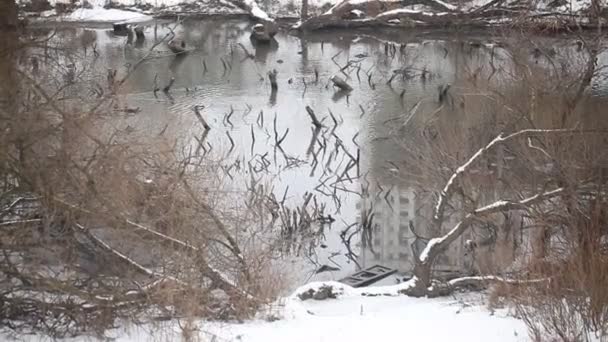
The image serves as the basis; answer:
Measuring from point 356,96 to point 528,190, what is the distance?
9.00 meters

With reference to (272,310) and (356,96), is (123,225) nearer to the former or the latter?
(272,310)

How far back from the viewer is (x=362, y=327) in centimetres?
571

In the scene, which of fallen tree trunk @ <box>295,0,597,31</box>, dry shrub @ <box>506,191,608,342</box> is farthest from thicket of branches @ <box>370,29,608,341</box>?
fallen tree trunk @ <box>295,0,597,31</box>

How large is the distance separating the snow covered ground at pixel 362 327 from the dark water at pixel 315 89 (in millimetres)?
1961

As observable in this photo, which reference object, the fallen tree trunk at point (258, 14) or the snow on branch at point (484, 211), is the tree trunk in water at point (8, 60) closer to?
the snow on branch at point (484, 211)

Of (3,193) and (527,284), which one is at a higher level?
(3,193)

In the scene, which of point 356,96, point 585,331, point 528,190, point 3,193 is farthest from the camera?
point 356,96

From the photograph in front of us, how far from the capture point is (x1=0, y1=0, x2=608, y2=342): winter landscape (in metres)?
5.48

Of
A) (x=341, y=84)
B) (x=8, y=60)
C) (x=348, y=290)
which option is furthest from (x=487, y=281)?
(x=341, y=84)

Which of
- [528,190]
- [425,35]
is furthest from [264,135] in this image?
[425,35]

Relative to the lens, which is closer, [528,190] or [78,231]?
[78,231]

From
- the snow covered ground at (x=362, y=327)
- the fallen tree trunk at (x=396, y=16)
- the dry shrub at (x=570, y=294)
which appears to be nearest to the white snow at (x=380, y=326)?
the snow covered ground at (x=362, y=327)

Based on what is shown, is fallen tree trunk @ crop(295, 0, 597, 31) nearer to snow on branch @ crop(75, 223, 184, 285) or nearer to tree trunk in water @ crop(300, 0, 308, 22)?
tree trunk in water @ crop(300, 0, 308, 22)

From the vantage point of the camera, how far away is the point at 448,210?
938 centimetres
